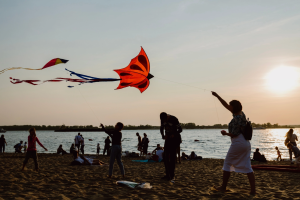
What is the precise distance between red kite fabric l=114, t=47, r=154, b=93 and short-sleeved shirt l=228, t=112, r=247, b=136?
11.9 feet

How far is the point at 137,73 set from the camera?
28.0 ft

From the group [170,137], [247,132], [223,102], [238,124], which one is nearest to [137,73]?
[170,137]

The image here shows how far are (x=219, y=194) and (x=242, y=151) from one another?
0.98 meters

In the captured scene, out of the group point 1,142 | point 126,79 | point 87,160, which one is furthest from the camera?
point 1,142

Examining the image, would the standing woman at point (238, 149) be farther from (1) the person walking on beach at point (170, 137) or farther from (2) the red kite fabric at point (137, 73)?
(2) the red kite fabric at point (137, 73)

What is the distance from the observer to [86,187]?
6.15 m

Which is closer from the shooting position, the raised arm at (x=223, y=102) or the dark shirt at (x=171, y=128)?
the raised arm at (x=223, y=102)

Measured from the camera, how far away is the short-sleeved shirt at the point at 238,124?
5195 mm

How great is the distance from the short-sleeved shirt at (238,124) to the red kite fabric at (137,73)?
11.9ft

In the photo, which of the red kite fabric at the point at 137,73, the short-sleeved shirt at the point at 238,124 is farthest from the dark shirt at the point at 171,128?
the short-sleeved shirt at the point at 238,124

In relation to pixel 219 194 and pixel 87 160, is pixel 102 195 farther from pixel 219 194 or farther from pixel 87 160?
pixel 87 160

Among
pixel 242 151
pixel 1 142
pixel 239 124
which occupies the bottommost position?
pixel 1 142

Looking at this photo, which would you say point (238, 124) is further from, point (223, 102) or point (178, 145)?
point (178, 145)

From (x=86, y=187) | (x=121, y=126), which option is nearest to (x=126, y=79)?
(x=121, y=126)
